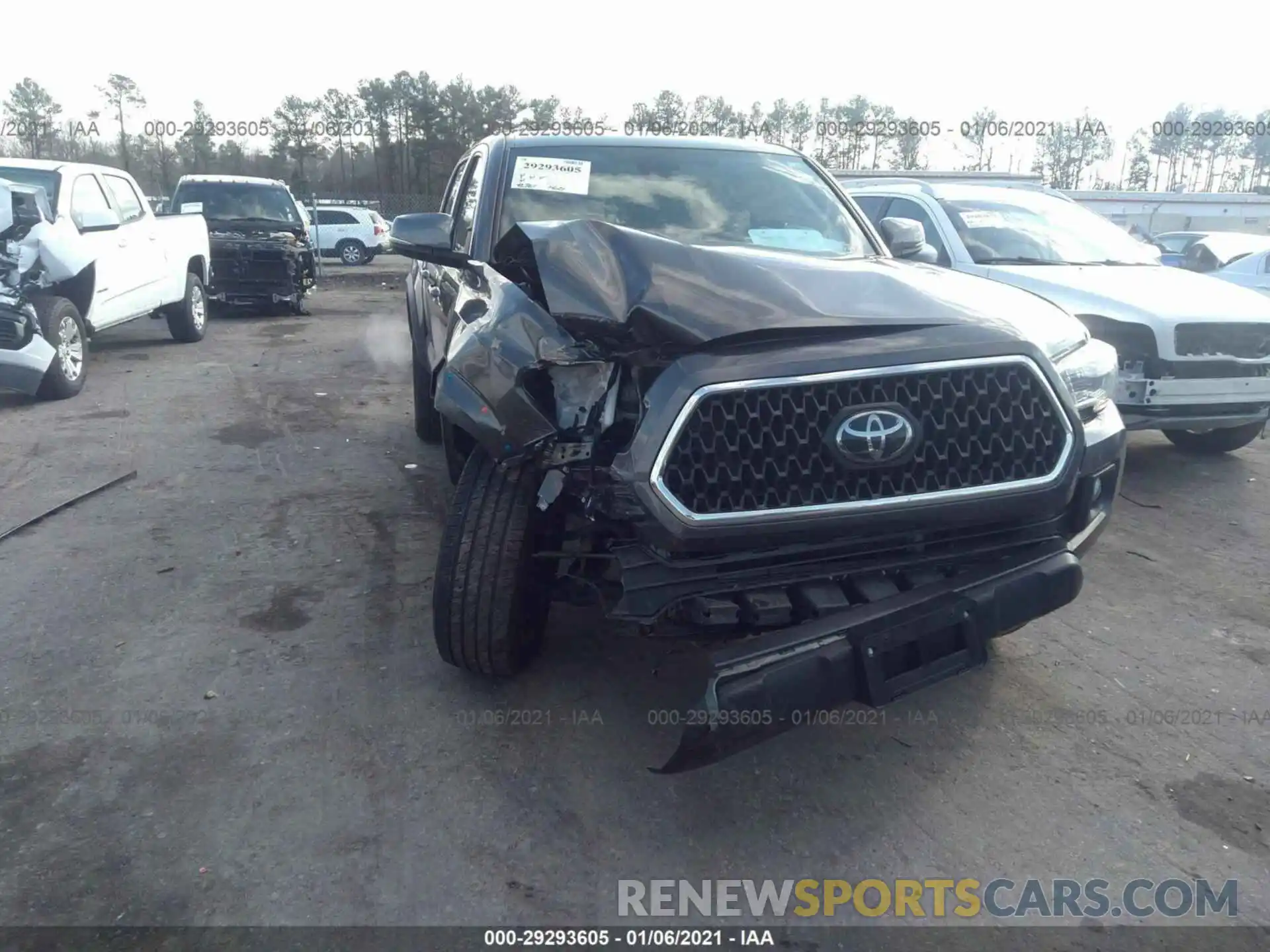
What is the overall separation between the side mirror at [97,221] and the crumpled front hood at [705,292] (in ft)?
25.3

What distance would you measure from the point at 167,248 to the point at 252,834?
1005cm

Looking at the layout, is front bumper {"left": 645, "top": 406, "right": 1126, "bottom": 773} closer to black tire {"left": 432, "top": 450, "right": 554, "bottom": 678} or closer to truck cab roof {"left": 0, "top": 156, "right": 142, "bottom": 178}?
black tire {"left": 432, "top": 450, "right": 554, "bottom": 678}

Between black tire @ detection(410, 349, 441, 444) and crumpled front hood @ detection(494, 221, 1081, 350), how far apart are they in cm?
337

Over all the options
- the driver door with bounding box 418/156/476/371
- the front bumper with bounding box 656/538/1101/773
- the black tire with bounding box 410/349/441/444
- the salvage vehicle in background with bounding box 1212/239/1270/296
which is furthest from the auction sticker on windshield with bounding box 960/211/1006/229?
the salvage vehicle in background with bounding box 1212/239/1270/296

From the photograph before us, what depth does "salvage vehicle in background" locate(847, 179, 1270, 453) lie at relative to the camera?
5.96m

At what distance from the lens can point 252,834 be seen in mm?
2705

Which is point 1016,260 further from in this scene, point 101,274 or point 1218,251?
point 1218,251

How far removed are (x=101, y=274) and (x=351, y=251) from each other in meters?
20.4

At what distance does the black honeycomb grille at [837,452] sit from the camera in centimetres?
253

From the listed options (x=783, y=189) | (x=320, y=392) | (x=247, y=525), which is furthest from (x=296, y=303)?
(x=783, y=189)

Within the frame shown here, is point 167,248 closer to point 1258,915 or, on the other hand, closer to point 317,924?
point 317,924

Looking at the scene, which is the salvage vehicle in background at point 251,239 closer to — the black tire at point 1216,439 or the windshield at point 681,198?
the windshield at point 681,198

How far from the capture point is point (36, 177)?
9.27 meters

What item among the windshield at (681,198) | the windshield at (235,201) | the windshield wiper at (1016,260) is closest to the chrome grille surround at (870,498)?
the windshield at (681,198)
